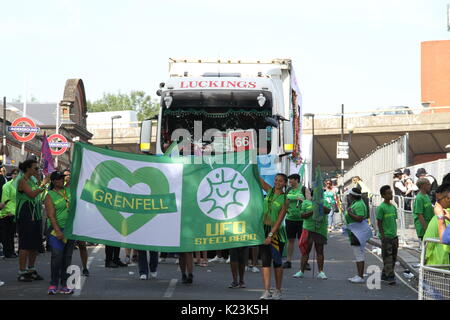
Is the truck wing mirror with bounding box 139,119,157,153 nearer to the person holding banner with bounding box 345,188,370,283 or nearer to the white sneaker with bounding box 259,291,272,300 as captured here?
the person holding banner with bounding box 345,188,370,283

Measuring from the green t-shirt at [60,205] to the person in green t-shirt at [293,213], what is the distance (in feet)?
18.0

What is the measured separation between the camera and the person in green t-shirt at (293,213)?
17.9 m

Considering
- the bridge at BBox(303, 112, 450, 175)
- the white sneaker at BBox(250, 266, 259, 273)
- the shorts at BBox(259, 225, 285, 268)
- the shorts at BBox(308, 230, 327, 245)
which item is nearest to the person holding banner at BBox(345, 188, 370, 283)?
the shorts at BBox(308, 230, 327, 245)

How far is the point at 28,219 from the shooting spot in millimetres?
15242

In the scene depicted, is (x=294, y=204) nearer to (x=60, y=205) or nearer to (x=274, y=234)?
(x=274, y=234)

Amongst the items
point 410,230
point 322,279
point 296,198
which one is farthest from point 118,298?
point 410,230

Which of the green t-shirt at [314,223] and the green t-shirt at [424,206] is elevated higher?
the green t-shirt at [424,206]

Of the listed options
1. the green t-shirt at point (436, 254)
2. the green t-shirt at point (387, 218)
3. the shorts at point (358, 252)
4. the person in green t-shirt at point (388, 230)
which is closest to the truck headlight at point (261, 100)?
the person in green t-shirt at point (388, 230)

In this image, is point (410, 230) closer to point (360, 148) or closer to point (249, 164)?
point (249, 164)

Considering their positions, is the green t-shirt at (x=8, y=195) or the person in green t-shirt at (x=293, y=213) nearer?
the person in green t-shirt at (x=293, y=213)

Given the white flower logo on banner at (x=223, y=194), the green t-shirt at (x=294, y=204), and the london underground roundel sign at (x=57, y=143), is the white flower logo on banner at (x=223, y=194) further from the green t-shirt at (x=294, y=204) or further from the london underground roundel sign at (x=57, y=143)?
the london underground roundel sign at (x=57, y=143)

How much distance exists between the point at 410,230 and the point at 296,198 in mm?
6904

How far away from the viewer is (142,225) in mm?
13797

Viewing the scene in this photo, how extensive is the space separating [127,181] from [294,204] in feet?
17.2
